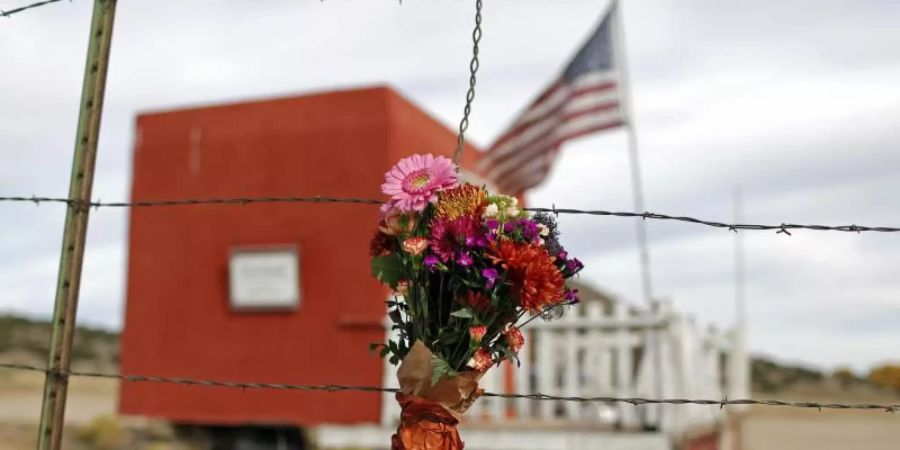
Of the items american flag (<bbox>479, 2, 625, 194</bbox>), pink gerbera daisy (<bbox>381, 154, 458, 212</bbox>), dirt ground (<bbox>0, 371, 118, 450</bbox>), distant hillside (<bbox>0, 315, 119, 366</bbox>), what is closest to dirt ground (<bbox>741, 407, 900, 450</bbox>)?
american flag (<bbox>479, 2, 625, 194</bbox>)

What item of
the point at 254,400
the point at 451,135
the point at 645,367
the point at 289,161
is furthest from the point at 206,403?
the point at 645,367

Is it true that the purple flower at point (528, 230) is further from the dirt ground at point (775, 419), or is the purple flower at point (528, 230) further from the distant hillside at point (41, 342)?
the distant hillside at point (41, 342)

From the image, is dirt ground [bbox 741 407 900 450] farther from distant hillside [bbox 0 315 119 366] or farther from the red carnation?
distant hillside [bbox 0 315 119 366]

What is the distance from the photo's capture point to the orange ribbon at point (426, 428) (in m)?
2.83

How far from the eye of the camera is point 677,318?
8.58 m

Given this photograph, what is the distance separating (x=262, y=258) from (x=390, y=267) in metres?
8.70

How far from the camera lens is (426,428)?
2.83 m

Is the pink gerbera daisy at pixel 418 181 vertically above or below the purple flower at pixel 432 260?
above

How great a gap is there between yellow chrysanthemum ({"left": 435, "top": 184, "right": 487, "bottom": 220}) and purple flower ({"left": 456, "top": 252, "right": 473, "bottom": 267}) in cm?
12

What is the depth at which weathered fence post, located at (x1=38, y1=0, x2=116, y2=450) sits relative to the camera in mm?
3426

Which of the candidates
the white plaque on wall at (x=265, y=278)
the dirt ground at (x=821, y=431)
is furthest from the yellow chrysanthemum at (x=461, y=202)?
the dirt ground at (x=821, y=431)

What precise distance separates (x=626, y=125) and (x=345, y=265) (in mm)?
3464

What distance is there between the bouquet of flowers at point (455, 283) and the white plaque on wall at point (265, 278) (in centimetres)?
849

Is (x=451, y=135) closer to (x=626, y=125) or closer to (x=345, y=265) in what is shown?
(x=345, y=265)
